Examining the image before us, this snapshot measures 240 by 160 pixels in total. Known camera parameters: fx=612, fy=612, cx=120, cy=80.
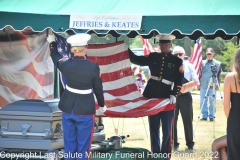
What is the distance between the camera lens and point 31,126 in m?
7.19

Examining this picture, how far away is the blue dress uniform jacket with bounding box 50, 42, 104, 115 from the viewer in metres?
6.70

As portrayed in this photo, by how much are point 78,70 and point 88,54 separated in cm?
171

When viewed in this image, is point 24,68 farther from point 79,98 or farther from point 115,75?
point 79,98

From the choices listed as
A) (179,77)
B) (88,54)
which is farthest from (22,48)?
(179,77)

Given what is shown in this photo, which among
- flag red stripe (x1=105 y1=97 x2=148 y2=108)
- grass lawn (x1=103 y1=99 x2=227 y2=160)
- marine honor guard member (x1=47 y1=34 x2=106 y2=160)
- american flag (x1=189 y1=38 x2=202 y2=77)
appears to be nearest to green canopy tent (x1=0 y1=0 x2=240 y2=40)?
marine honor guard member (x1=47 y1=34 x2=106 y2=160)

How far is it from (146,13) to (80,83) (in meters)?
1.06

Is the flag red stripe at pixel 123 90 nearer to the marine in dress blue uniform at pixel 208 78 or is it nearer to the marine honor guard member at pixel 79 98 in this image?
the marine honor guard member at pixel 79 98

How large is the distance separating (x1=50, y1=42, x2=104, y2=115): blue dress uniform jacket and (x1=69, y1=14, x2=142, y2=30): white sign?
41 centimetres

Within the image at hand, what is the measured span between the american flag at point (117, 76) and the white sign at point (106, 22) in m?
1.51

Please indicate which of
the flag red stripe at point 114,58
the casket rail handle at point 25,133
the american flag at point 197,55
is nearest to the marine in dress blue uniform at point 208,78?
the american flag at point 197,55

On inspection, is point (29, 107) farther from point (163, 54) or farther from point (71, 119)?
point (163, 54)

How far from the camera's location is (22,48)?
349 inches

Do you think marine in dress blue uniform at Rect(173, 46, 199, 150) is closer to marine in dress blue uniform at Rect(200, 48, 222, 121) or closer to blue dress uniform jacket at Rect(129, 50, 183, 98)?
blue dress uniform jacket at Rect(129, 50, 183, 98)

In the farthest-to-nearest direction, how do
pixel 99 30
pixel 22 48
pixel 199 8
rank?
pixel 22 48, pixel 99 30, pixel 199 8
